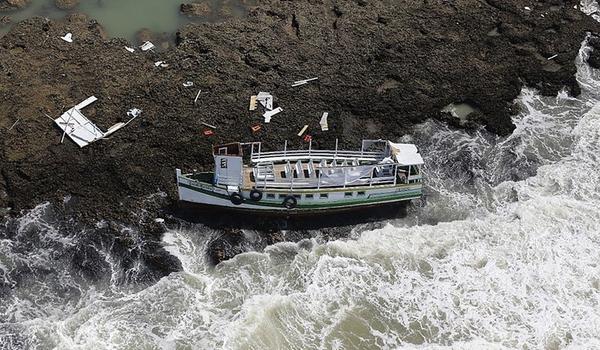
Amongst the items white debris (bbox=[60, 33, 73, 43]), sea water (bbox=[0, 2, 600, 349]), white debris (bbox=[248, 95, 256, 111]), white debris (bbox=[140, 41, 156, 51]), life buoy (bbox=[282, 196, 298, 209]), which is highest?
white debris (bbox=[60, 33, 73, 43])

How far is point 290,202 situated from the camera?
29.2m

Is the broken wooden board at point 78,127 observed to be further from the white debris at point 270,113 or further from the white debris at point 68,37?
the white debris at point 270,113

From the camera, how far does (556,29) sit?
4228 centimetres

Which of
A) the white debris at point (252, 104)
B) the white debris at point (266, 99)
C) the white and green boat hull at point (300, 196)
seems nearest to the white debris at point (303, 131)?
the white debris at point (266, 99)

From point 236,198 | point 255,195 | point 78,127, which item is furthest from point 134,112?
point 255,195

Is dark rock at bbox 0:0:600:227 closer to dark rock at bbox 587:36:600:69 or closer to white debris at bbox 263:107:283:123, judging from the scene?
white debris at bbox 263:107:283:123

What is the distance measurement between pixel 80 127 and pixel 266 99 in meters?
11.0

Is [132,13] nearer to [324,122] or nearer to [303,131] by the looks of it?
[303,131]

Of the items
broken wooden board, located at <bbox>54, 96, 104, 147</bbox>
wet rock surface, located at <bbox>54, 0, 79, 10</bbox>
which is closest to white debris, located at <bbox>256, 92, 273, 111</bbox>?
broken wooden board, located at <bbox>54, 96, 104, 147</bbox>

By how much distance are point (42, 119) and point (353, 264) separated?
1975cm

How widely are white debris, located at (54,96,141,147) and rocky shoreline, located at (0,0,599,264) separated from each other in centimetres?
43

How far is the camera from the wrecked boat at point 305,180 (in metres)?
28.6

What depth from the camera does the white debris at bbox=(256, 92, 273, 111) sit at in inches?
1377

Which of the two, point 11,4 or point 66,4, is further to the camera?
point 66,4
